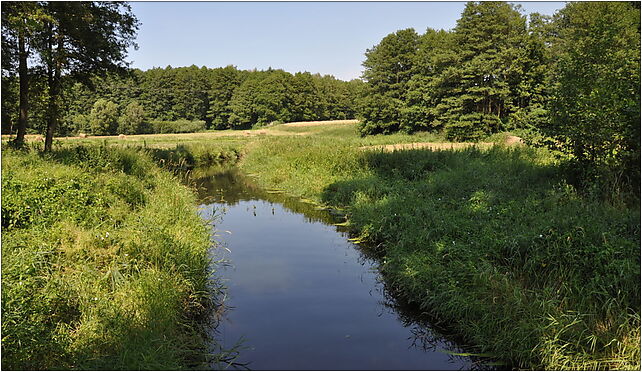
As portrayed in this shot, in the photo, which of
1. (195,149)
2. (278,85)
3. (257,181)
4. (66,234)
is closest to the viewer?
(66,234)

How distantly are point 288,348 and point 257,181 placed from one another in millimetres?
15332

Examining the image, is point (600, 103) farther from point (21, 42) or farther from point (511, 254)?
point (21, 42)

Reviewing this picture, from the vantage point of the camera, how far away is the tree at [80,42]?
14320 millimetres

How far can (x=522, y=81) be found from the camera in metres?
31.2

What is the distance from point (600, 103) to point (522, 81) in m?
25.0

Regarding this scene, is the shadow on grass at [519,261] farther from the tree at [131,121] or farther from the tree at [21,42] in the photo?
the tree at [131,121]

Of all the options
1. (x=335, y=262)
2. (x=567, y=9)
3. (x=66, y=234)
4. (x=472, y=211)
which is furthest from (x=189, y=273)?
(x=567, y=9)

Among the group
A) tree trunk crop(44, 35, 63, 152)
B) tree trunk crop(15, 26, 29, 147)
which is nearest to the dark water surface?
tree trunk crop(15, 26, 29, 147)

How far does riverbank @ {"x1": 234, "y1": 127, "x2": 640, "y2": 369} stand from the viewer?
4773 mm

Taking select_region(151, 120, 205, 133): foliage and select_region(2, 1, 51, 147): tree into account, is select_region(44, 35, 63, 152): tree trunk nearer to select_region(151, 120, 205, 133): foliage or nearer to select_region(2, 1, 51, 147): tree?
select_region(2, 1, 51, 147): tree

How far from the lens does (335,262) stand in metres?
8.93

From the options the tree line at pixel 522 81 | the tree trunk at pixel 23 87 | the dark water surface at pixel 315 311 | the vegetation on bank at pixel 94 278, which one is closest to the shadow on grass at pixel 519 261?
the dark water surface at pixel 315 311

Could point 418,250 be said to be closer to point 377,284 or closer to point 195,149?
point 377,284

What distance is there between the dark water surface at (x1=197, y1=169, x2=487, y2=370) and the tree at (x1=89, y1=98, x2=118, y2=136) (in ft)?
168
